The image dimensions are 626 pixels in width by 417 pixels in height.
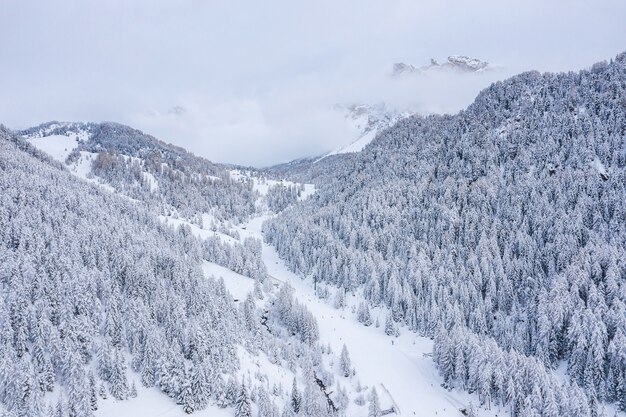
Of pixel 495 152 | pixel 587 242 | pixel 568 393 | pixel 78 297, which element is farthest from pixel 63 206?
pixel 495 152

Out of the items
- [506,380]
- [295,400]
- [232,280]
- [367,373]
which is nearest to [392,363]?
[367,373]

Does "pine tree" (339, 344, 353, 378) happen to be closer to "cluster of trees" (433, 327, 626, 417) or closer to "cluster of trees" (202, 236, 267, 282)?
"cluster of trees" (433, 327, 626, 417)

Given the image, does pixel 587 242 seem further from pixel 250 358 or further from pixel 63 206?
pixel 63 206

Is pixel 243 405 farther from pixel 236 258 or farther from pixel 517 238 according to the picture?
pixel 517 238

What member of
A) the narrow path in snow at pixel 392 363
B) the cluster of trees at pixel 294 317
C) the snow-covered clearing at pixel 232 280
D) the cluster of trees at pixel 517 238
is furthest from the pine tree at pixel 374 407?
the snow-covered clearing at pixel 232 280

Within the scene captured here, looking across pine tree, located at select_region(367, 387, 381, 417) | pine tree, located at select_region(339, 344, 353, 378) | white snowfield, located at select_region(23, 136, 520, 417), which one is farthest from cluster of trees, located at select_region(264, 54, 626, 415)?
pine tree, located at select_region(339, 344, 353, 378)

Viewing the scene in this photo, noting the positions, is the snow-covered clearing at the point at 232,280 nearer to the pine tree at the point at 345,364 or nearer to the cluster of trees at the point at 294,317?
the cluster of trees at the point at 294,317

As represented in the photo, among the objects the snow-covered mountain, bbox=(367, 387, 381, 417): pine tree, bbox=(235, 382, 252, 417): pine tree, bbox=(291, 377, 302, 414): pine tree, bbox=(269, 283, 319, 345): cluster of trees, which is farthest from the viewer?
bbox=(269, 283, 319, 345): cluster of trees
